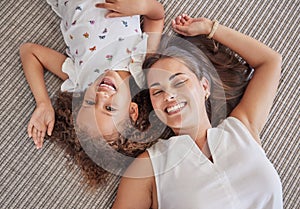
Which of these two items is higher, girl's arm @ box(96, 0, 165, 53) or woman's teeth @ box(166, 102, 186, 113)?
girl's arm @ box(96, 0, 165, 53)

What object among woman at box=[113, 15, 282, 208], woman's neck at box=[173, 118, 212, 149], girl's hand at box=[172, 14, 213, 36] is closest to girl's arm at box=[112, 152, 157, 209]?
woman at box=[113, 15, 282, 208]

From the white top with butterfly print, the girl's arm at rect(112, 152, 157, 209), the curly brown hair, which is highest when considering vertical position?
the white top with butterfly print

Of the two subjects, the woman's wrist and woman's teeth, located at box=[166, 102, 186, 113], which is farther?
the woman's wrist

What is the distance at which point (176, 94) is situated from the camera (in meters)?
0.97

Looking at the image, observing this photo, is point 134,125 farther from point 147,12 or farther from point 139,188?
point 147,12

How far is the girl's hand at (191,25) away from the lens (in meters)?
1.08

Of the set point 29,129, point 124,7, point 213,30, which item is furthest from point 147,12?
point 29,129

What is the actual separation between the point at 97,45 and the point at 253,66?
0.38 m

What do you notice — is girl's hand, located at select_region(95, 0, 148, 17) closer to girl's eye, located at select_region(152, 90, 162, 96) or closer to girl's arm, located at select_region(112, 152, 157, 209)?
girl's eye, located at select_region(152, 90, 162, 96)

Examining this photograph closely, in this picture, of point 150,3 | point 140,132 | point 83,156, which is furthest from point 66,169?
point 150,3

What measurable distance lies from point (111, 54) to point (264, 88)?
0.37 meters

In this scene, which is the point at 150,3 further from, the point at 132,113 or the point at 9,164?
the point at 9,164

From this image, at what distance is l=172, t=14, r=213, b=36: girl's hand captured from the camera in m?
1.08

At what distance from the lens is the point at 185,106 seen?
0.97 m
